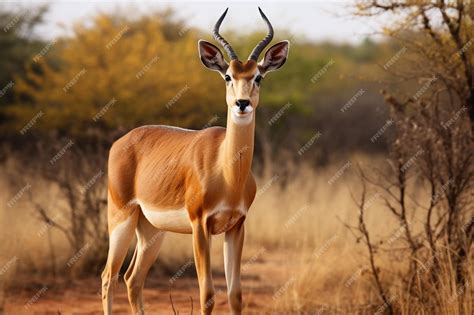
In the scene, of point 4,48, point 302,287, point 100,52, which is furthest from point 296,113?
point 302,287

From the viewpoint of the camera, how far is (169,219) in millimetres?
6766

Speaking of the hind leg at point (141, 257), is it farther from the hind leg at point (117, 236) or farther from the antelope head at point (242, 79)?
the antelope head at point (242, 79)

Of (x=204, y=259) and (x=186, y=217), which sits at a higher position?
(x=186, y=217)

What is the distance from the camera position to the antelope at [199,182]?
627 centimetres

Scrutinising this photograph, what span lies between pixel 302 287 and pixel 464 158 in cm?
252

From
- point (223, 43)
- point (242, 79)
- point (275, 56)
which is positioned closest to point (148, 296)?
point (275, 56)

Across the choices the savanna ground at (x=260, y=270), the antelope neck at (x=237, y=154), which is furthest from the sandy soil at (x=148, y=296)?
the antelope neck at (x=237, y=154)

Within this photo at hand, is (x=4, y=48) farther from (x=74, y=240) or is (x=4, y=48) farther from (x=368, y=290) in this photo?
(x=368, y=290)

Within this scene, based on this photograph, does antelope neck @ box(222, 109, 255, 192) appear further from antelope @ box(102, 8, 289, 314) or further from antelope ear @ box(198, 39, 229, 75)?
antelope ear @ box(198, 39, 229, 75)

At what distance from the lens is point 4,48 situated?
25.4 meters

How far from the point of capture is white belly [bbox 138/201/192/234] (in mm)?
6633

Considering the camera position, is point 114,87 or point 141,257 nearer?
point 141,257

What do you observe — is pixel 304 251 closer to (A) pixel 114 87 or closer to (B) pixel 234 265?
(B) pixel 234 265

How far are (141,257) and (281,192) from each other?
9.52 metres
